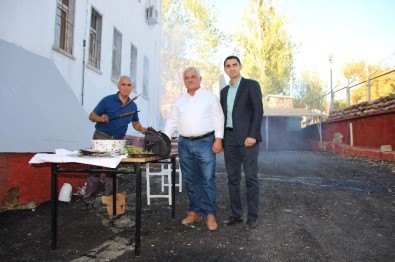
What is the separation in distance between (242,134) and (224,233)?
1272 millimetres

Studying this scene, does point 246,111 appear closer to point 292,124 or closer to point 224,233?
point 224,233

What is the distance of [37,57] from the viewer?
21.3 feet

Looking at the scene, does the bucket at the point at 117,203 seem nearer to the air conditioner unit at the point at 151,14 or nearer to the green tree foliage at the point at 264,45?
the air conditioner unit at the point at 151,14

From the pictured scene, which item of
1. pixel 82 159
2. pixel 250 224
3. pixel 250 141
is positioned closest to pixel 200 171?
pixel 250 141

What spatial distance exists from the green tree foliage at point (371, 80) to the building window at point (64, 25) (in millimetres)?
11239

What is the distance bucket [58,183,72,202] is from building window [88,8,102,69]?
497cm

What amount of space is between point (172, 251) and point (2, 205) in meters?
2.95

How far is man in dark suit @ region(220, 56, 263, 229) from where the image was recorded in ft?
14.3

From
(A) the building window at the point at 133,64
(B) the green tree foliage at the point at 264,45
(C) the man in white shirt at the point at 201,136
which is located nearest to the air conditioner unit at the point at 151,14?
(A) the building window at the point at 133,64

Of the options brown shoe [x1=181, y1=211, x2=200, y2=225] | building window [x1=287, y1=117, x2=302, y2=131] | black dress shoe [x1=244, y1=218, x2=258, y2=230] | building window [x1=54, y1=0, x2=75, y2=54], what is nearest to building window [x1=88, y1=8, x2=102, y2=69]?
building window [x1=54, y1=0, x2=75, y2=54]

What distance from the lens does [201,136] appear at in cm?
439

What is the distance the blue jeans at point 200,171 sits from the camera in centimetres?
439

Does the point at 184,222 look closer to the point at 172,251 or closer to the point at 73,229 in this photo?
the point at 172,251

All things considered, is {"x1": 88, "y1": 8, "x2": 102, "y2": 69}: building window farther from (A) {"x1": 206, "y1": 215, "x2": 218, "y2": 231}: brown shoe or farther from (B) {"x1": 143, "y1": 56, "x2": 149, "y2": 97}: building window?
(A) {"x1": 206, "y1": 215, "x2": 218, "y2": 231}: brown shoe
